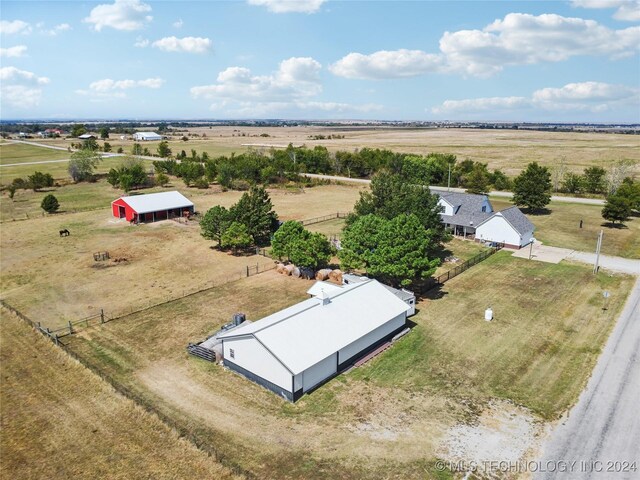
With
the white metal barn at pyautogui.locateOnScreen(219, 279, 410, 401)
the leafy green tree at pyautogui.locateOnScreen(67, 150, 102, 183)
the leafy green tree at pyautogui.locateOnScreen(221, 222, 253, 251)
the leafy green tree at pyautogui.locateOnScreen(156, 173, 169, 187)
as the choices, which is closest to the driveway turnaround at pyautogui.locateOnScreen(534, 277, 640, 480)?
the white metal barn at pyautogui.locateOnScreen(219, 279, 410, 401)

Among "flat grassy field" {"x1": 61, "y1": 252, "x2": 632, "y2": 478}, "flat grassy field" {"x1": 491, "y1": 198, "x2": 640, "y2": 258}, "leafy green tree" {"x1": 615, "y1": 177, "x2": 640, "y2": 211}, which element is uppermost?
"leafy green tree" {"x1": 615, "y1": 177, "x2": 640, "y2": 211}

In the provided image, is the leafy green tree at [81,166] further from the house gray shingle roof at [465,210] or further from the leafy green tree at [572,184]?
the leafy green tree at [572,184]

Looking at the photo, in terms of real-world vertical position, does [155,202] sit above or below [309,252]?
above

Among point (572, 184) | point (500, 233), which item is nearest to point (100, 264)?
point (500, 233)

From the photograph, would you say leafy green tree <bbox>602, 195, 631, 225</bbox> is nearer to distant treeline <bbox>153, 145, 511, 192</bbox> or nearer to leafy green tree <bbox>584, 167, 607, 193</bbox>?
distant treeline <bbox>153, 145, 511, 192</bbox>

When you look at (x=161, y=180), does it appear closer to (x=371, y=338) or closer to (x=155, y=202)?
(x=155, y=202)
